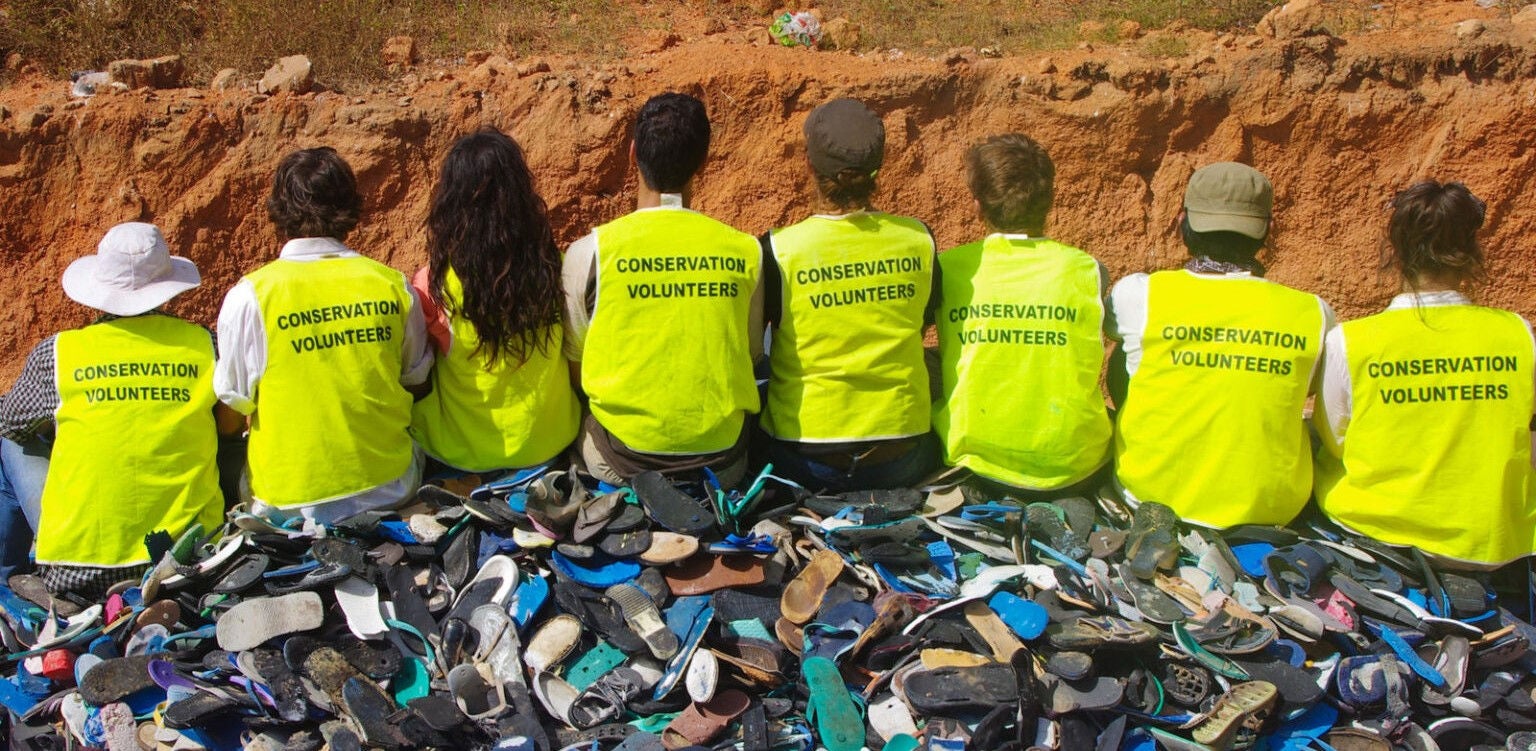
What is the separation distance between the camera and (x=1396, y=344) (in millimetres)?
3992

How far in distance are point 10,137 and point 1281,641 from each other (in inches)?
225

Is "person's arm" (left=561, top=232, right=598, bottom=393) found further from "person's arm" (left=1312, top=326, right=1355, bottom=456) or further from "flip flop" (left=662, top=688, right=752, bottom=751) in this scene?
"person's arm" (left=1312, top=326, right=1355, bottom=456)

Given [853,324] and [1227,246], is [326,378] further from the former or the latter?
[1227,246]

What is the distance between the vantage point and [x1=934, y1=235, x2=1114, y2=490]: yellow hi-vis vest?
418 centimetres

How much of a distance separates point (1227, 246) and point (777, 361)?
159cm

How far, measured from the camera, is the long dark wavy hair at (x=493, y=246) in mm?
4062

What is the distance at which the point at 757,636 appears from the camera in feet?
12.6

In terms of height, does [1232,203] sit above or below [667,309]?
above

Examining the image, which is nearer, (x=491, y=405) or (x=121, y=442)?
(x=121, y=442)

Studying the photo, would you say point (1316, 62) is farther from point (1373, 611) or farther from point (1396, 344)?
point (1373, 611)

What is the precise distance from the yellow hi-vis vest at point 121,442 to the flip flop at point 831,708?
2172 mm

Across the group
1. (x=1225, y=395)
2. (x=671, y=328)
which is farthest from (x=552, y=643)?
(x=1225, y=395)

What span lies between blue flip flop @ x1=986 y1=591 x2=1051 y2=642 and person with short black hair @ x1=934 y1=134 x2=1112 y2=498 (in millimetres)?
569

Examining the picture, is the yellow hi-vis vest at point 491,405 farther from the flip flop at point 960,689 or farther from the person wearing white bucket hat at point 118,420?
the flip flop at point 960,689
